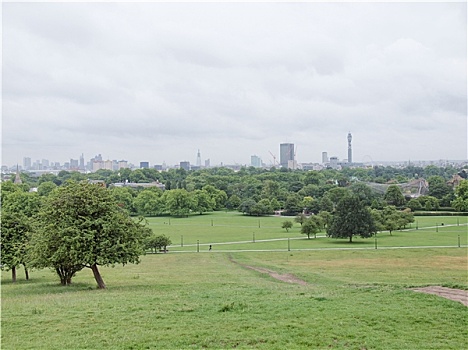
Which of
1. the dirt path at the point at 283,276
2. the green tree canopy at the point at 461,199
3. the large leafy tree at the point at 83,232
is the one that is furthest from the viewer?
the green tree canopy at the point at 461,199

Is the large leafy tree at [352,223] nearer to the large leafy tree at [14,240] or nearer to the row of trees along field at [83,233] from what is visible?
the row of trees along field at [83,233]

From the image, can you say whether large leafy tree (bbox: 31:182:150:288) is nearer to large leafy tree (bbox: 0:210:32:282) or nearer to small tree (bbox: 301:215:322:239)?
large leafy tree (bbox: 0:210:32:282)

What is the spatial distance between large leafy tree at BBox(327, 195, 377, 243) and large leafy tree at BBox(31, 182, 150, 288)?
41.9 meters

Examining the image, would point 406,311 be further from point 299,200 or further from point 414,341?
point 299,200

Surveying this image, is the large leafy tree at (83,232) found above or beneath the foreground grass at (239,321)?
above

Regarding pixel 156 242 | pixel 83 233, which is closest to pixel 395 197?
pixel 156 242

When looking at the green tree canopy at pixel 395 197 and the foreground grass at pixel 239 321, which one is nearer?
the foreground grass at pixel 239 321

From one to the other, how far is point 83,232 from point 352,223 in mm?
44967

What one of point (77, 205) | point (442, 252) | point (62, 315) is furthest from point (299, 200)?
point (62, 315)

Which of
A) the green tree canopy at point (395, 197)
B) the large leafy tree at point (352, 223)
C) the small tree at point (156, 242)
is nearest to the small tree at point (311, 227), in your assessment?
the large leafy tree at point (352, 223)

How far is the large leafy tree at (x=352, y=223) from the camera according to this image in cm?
6050

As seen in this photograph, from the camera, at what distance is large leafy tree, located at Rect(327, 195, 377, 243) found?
60500 millimetres

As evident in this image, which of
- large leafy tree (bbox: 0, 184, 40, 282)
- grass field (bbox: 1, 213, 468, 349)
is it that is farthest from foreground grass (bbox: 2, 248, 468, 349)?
large leafy tree (bbox: 0, 184, 40, 282)

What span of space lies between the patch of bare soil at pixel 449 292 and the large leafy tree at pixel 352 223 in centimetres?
4317
